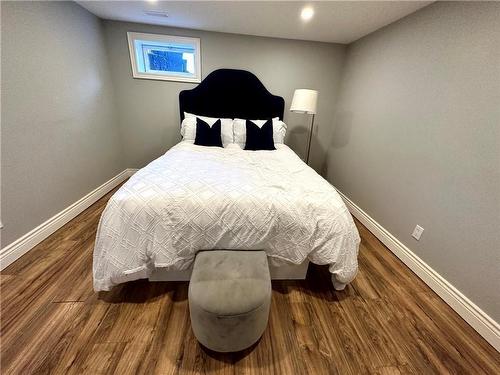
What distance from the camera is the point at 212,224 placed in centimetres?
134

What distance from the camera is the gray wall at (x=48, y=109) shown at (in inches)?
64.7

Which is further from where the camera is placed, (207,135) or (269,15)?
(207,135)

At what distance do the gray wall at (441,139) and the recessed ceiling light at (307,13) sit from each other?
2.87 feet

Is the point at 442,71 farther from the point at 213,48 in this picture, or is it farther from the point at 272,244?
the point at 213,48

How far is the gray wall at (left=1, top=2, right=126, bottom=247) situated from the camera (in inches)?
64.7

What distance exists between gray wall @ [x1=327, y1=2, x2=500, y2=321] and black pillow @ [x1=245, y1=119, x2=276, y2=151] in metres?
1.19

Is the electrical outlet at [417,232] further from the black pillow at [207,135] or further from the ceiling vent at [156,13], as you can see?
the ceiling vent at [156,13]

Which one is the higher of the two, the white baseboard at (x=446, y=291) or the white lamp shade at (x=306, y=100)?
the white lamp shade at (x=306, y=100)

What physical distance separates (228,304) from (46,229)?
2.01m

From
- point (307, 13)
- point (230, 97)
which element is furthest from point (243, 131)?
point (307, 13)

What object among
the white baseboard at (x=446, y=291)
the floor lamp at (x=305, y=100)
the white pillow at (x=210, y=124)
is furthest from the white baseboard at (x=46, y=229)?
the white baseboard at (x=446, y=291)

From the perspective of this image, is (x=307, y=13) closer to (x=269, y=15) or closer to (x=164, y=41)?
(x=269, y=15)

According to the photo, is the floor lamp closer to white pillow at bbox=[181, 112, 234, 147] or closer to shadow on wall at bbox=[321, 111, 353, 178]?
shadow on wall at bbox=[321, 111, 353, 178]

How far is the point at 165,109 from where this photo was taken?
324 cm
